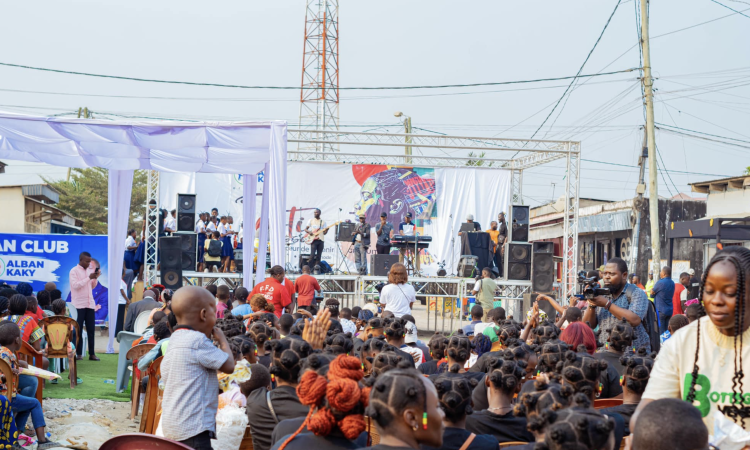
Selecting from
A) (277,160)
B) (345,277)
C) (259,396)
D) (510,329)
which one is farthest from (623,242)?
(259,396)

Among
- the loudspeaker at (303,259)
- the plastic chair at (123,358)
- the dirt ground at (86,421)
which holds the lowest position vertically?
the dirt ground at (86,421)

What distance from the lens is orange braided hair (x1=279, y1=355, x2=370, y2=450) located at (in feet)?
8.23

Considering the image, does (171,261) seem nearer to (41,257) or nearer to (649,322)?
(41,257)

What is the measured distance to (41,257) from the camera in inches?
494

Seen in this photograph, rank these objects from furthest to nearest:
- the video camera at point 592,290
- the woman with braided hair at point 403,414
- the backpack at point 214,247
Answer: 1. the backpack at point 214,247
2. the video camera at point 592,290
3. the woman with braided hair at point 403,414

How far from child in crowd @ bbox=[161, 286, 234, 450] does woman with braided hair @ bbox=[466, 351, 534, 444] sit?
4.28 feet

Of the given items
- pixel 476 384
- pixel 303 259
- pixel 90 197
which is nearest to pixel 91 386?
pixel 476 384

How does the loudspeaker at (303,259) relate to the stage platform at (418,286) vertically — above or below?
above

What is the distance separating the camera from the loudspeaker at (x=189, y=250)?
15.5 meters

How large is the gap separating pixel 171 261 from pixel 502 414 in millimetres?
11314

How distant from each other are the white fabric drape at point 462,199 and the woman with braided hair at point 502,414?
49.5 ft

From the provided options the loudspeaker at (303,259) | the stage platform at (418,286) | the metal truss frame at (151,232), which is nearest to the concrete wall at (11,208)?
the metal truss frame at (151,232)

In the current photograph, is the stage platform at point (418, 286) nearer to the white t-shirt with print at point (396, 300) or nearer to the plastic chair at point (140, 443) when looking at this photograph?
the white t-shirt with print at point (396, 300)

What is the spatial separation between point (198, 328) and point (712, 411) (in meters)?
2.39
